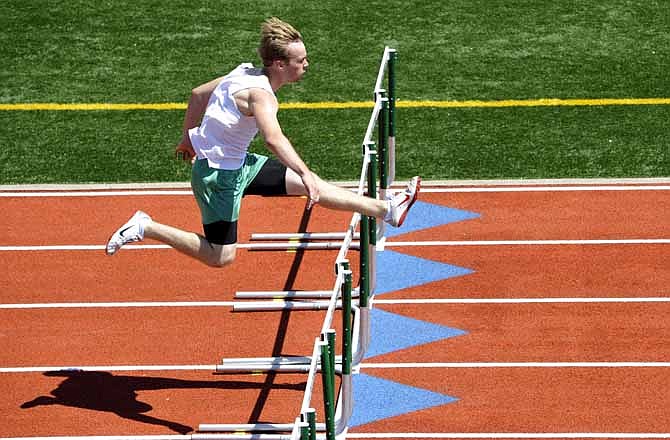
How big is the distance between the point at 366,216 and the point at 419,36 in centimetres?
733

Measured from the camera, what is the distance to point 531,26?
50.2 feet

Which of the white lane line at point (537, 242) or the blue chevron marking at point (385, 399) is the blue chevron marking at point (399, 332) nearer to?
the blue chevron marking at point (385, 399)

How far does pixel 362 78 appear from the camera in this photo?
45.9ft

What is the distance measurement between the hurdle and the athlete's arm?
14.9 inches

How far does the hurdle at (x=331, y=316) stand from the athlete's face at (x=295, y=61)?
0.92 m

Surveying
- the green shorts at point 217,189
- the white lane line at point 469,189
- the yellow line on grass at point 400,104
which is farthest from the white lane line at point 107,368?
the yellow line on grass at point 400,104

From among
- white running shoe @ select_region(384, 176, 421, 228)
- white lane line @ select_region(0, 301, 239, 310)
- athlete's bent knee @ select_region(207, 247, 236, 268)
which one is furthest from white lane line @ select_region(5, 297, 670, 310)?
athlete's bent knee @ select_region(207, 247, 236, 268)

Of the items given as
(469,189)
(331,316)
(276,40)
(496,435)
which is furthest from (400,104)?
(331,316)

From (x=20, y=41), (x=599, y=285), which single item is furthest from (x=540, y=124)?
(x=20, y=41)

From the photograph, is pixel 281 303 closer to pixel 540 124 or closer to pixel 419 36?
pixel 540 124

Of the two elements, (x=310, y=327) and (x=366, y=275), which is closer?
(x=366, y=275)

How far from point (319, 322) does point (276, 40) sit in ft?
7.82

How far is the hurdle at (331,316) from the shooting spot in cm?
646

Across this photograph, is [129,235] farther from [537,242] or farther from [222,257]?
[537,242]
